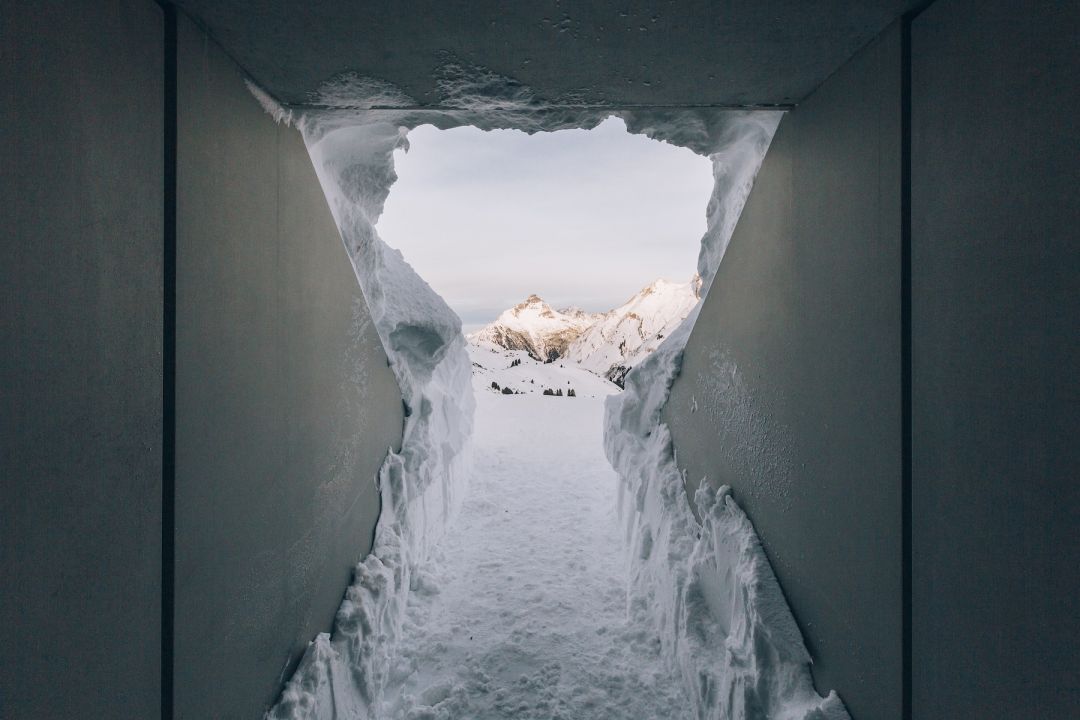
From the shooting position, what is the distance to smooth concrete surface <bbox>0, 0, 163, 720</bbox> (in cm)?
117

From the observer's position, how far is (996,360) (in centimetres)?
146

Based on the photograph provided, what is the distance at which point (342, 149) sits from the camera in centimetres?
328

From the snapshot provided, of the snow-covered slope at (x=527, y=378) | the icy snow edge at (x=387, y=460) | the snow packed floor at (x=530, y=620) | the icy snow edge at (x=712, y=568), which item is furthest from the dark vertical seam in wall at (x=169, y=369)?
the snow-covered slope at (x=527, y=378)

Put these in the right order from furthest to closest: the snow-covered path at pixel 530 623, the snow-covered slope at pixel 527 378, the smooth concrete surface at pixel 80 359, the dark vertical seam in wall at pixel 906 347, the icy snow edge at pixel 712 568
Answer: the snow-covered slope at pixel 527 378, the snow-covered path at pixel 530 623, the icy snow edge at pixel 712 568, the dark vertical seam in wall at pixel 906 347, the smooth concrete surface at pixel 80 359

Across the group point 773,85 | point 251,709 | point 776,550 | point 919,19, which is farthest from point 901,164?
point 251,709

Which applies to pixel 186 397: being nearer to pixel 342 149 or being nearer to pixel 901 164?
pixel 342 149

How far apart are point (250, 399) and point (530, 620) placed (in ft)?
9.37

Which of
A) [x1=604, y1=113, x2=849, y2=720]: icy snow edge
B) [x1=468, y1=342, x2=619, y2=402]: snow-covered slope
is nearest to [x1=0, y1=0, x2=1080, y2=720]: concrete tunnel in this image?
[x1=604, y1=113, x2=849, y2=720]: icy snow edge

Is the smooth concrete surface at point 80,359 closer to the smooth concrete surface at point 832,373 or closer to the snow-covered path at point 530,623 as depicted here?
the snow-covered path at point 530,623

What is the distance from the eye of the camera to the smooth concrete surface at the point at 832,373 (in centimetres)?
187

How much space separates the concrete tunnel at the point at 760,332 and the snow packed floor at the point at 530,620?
119cm

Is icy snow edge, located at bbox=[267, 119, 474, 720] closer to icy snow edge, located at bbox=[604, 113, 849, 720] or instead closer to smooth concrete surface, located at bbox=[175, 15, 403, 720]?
smooth concrete surface, located at bbox=[175, 15, 403, 720]

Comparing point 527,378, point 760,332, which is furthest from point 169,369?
point 527,378

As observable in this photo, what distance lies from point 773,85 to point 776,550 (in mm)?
2352
